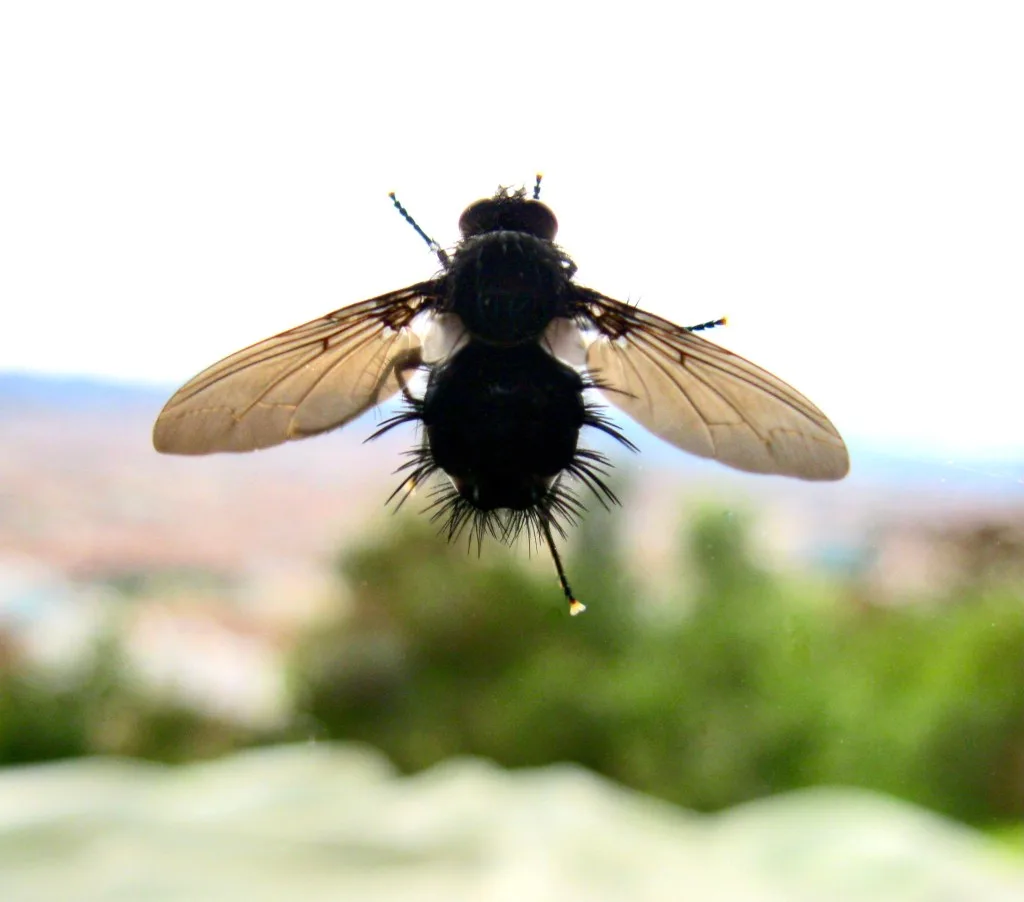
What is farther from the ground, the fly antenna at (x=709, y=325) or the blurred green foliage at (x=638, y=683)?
the fly antenna at (x=709, y=325)

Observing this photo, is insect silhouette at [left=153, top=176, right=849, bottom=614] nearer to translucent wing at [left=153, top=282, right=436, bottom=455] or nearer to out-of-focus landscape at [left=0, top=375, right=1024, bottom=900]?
translucent wing at [left=153, top=282, right=436, bottom=455]

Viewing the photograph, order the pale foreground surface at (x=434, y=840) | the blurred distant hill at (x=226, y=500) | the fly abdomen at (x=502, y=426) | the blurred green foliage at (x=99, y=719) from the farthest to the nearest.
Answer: the blurred green foliage at (x=99, y=719) < the blurred distant hill at (x=226, y=500) < the pale foreground surface at (x=434, y=840) < the fly abdomen at (x=502, y=426)

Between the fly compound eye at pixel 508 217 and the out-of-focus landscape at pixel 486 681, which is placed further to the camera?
the out-of-focus landscape at pixel 486 681

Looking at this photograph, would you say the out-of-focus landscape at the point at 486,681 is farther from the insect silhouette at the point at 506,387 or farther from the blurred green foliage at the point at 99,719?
the insect silhouette at the point at 506,387

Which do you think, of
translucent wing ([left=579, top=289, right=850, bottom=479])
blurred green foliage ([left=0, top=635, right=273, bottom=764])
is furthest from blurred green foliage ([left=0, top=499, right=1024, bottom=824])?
translucent wing ([left=579, top=289, right=850, bottom=479])

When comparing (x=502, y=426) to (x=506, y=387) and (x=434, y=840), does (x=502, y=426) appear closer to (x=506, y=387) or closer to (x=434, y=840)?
(x=506, y=387)

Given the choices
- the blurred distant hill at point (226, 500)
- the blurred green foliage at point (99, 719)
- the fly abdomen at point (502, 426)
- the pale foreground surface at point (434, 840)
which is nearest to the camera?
the fly abdomen at point (502, 426)

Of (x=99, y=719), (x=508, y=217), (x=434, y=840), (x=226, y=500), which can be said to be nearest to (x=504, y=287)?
(x=508, y=217)

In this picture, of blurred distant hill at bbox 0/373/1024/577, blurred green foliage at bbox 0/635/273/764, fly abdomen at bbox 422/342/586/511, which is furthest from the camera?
blurred green foliage at bbox 0/635/273/764

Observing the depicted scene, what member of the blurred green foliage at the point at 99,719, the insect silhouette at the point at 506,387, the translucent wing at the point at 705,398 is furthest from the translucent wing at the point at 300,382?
the blurred green foliage at the point at 99,719
